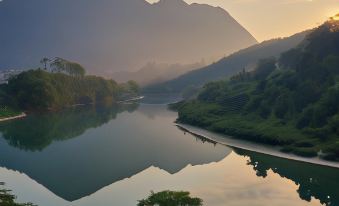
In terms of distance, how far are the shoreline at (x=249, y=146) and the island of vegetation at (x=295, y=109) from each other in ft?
3.07

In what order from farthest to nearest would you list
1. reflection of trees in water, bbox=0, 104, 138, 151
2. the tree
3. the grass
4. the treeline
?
1. the tree
2. the treeline
3. reflection of trees in water, bbox=0, 104, 138, 151
4. the grass

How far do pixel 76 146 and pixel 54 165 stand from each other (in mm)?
14688

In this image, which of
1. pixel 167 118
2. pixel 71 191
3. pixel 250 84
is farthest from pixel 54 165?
pixel 250 84

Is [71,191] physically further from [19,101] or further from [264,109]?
[19,101]

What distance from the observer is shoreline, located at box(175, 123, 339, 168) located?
47631 mm

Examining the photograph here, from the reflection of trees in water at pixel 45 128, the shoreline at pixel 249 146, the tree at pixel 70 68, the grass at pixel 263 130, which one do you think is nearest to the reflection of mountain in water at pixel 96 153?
the reflection of trees in water at pixel 45 128

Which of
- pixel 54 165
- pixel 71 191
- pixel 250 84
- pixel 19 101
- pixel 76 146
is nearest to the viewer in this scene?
pixel 71 191

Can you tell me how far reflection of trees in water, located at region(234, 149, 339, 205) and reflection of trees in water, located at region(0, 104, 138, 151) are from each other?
34.9m

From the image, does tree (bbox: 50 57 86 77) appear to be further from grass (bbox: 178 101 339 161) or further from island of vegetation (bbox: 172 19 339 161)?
grass (bbox: 178 101 339 161)

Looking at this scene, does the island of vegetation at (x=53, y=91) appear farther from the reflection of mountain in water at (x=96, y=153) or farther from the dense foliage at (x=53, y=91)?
the reflection of mountain in water at (x=96, y=153)

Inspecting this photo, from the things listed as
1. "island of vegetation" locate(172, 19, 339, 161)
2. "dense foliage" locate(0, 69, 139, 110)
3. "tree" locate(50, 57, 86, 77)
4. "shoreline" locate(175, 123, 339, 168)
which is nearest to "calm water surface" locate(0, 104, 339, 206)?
"shoreline" locate(175, 123, 339, 168)

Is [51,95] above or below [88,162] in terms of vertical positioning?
above

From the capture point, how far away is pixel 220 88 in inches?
4304

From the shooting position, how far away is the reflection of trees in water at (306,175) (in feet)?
120
